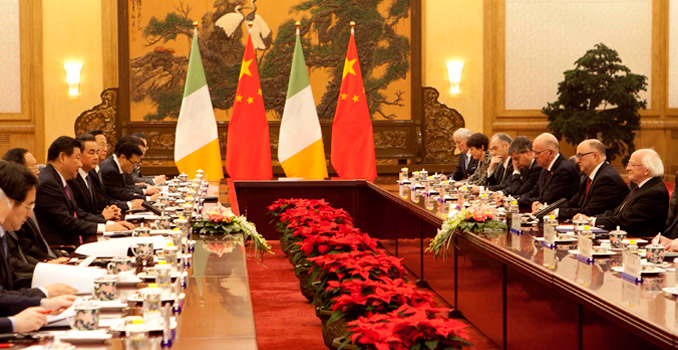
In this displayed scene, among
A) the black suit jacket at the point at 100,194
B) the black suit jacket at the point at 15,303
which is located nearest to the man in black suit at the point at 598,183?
the black suit jacket at the point at 100,194

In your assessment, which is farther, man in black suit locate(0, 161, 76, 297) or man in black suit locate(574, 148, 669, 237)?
man in black suit locate(574, 148, 669, 237)

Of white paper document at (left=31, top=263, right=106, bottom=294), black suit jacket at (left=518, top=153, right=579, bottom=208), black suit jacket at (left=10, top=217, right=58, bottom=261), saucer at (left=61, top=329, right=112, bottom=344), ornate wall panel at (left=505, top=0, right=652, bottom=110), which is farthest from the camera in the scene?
ornate wall panel at (left=505, top=0, right=652, bottom=110)

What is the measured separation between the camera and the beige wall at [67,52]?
12016 millimetres

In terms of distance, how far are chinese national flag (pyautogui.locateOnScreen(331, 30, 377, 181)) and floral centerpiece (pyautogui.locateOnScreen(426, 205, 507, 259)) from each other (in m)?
4.93

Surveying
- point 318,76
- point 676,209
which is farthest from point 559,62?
point 676,209

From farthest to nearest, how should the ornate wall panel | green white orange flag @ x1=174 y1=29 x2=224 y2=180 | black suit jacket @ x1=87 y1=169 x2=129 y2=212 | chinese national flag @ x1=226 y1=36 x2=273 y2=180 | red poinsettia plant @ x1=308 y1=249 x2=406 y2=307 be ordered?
the ornate wall panel, chinese national flag @ x1=226 y1=36 x2=273 y2=180, green white orange flag @ x1=174 y1=29 x2=224 y2=180, black suit jacket @ x1=87 y1=169 x2=129 y2=212, red poinsettia plant @ x1=308 y1=249 x2=406 y2=307

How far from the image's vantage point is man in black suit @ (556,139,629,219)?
592 centimetres

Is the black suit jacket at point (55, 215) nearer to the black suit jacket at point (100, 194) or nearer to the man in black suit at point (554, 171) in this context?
the black suit jacket at point (100, 194)

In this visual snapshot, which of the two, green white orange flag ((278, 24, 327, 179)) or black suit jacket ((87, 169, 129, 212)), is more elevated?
green white orange flag ((278, 24, 327, 179))

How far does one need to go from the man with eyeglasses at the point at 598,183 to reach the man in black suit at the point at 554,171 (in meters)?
0.60

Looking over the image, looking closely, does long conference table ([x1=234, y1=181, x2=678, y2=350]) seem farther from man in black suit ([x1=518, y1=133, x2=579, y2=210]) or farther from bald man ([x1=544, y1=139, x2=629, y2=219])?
man in black suit ([x1=518, y1=133, x2=579, y2=210])

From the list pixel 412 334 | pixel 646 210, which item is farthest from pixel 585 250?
pixel 412 334

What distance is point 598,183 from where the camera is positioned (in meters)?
5.96

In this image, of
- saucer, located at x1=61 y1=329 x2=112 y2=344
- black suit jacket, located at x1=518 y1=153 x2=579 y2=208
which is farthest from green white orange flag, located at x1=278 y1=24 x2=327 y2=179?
saucer, located at x1=61 y1=329 x2=112 y2=344
